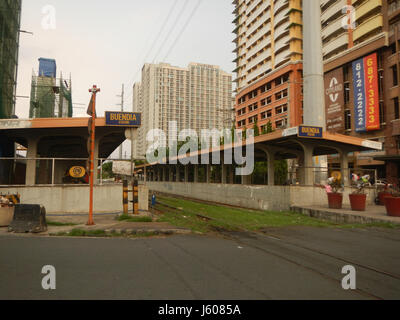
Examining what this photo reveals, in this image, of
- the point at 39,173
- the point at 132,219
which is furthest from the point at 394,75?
the point at 39,173

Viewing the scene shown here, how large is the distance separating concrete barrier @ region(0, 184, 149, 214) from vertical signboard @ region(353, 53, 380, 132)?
36.0 metres

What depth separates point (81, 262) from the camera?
17.7 ft

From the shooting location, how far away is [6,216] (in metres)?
9.66

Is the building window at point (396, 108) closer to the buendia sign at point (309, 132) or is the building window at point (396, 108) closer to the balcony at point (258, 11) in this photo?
the buendia sign at point (309, 132)

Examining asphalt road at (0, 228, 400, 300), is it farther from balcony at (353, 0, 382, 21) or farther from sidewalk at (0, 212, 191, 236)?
balcony at (353, 0, 382, 21)

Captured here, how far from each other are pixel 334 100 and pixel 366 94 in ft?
23.2

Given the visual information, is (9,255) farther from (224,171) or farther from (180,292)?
(224,171)

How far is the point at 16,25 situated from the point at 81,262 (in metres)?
32.9

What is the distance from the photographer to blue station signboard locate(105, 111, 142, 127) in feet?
45.9

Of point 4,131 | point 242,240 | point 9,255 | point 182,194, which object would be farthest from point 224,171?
point 9,255

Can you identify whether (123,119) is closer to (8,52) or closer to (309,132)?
Answer: (309,132)

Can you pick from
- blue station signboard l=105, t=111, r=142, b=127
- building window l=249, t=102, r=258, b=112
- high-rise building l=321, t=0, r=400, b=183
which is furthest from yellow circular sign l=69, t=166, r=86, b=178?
building window l=249, t=102, r=258, b=112

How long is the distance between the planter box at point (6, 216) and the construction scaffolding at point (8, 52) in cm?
1836

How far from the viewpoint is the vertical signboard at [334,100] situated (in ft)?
143
